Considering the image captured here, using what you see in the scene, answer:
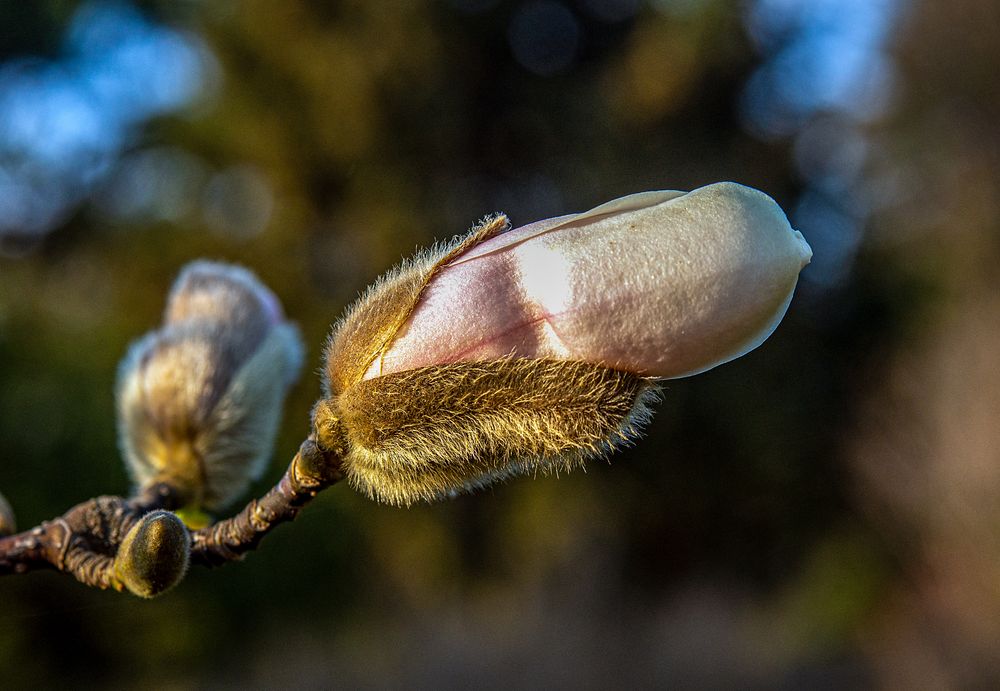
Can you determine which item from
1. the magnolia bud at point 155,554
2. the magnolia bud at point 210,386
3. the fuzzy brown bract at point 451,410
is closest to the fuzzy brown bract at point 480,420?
the fuzzy brown bract at point 451,410

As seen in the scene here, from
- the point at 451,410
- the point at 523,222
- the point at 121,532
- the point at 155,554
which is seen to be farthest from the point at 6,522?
the point at 523,222

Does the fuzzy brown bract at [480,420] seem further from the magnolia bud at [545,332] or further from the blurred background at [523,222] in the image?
the blurred background at [523,222]

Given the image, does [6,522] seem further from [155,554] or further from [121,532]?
[155,554]

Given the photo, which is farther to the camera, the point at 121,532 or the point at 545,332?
the point at 121,532

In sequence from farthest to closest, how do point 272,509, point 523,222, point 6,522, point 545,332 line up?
1. point 523,222
2. point 6,522
3. point 272,509
4. point 545,332

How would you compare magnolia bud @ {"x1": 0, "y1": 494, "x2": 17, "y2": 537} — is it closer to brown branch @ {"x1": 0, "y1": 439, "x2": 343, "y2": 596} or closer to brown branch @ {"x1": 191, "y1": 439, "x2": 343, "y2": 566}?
brown branch @ {"x1": 0, "y1": 439, "x2": 343, "y2": 596}

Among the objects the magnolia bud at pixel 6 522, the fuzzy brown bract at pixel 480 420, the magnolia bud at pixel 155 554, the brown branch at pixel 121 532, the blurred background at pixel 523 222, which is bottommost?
the blurred background at pixel 523 222

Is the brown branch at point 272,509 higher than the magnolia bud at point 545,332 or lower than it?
lower

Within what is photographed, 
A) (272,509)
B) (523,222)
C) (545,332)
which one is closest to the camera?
(545,332)
